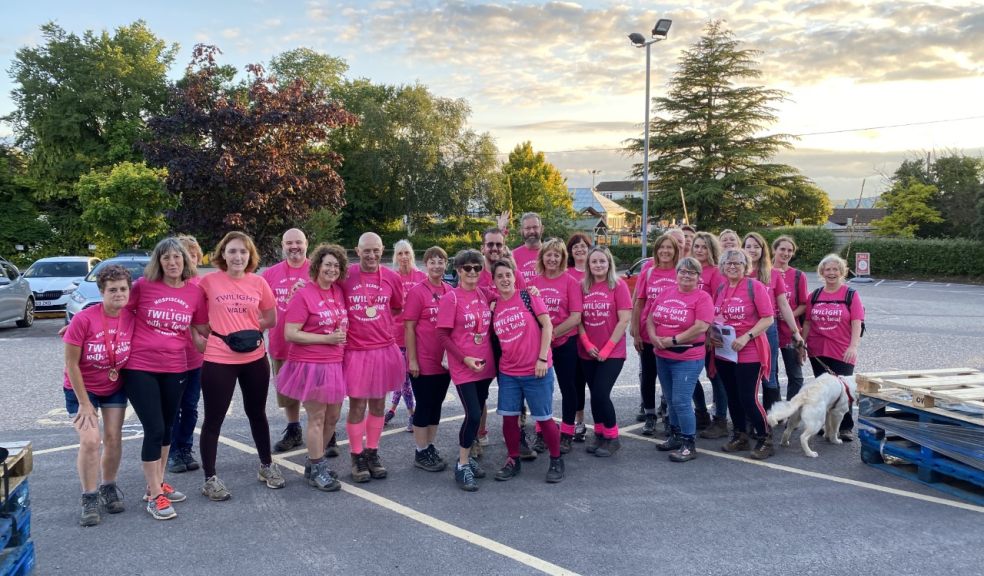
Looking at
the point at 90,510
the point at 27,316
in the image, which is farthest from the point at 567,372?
the point at 27,316

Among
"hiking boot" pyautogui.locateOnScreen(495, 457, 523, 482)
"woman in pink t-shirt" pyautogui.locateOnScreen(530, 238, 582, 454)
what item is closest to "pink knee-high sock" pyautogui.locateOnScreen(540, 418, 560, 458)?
"hiking boot" pyautogui.locateOnScreen(495, 457, 523, 482)

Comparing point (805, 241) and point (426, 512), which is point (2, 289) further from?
point (805, 241)

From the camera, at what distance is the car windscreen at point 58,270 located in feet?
52.3

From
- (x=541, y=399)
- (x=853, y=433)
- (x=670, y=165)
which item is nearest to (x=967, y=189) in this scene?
(x=670, y=165)

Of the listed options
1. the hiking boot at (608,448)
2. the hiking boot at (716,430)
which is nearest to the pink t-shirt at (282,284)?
the hiking boot at (608,448)

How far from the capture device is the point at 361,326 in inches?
201

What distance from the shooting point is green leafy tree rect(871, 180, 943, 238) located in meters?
39.5

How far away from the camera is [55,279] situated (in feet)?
51.1

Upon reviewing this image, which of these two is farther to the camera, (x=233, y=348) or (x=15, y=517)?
(x=233, y=348)

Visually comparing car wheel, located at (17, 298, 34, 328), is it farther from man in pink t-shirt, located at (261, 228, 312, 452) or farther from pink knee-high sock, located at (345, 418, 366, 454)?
pink knee-high sock, located at (345, 418, 366, 454)

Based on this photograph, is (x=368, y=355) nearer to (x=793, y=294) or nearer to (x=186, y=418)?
(x=186, y=418)

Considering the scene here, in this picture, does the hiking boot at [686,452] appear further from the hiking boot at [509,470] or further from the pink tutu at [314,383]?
the pink tutu at [314,383]

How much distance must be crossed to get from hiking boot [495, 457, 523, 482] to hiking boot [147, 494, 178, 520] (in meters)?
2.32

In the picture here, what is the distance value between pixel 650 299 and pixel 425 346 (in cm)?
222
